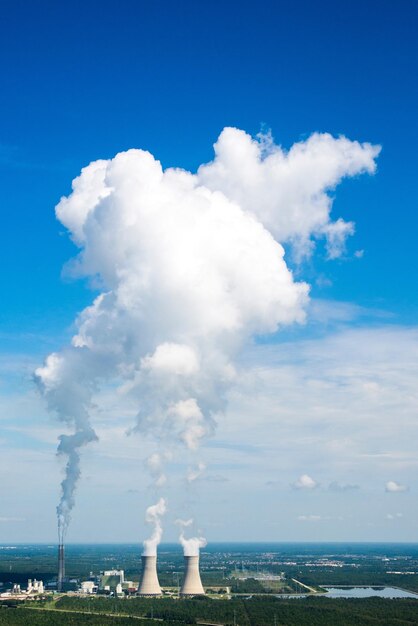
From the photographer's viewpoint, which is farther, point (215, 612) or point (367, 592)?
point (367, 592)

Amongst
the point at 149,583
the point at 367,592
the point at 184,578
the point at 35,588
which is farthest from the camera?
the point at 367,592

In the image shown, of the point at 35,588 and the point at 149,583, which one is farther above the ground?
the point at 149,583

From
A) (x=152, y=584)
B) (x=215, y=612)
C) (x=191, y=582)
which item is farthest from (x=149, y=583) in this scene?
(x=215, y=612)

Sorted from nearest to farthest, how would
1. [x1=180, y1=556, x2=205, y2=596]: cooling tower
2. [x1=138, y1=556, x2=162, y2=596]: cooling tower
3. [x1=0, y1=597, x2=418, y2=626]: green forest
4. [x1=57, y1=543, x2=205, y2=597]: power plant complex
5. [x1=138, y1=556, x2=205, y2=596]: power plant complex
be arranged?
[x1=0, y1=597, x2=418, y2=626]: green forest → [x1=138, y1=556, x2=205, y2=596]: power plant complex → [x1=57, y1=543, x2=205, y2=597]: power plant complex → [x1=180, y1=556, x2=205, y2=596]: cooling tower → [x1=138, y1=556, x2=162, y2=596]: cooling tower

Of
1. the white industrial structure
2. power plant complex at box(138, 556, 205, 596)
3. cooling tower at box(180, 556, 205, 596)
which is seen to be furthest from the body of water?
the white industrial structure

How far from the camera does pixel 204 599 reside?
120688 mm

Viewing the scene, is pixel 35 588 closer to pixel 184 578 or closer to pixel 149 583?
pixel 149 583

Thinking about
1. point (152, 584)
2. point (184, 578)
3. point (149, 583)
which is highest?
point (184, 578)

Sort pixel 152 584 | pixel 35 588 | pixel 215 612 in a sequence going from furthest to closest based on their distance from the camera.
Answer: pixel 35 588
pixel 152 584
pixel 215 612

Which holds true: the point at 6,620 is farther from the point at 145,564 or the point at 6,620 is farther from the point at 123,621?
the point at 145,564

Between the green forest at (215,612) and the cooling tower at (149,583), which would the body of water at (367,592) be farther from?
the cooling tower at (149,583)

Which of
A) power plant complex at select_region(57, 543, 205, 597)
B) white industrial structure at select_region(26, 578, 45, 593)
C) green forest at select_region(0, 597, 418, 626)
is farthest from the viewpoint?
white industrial structure at select_region(26, 578, 45, 593)

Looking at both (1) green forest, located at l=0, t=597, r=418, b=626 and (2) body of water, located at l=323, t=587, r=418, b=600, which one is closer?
(1) green forest, located at l=0, t=597, r=418, b=626

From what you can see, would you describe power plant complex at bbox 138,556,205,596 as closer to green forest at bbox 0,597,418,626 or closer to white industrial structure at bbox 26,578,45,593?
green forest at bbox 0,597,418,626
